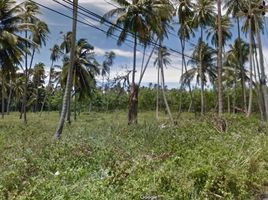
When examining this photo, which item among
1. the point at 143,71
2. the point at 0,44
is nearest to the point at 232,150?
the point at 0,44

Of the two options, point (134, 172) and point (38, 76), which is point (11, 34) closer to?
point (134, 172)

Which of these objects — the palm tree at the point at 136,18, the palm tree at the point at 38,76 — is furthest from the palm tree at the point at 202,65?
the palm tree at the point at 38,76

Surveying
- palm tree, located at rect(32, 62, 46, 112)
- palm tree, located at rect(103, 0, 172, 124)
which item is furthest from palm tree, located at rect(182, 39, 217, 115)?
palm tree, located at rect(32, 62, 46, 112)

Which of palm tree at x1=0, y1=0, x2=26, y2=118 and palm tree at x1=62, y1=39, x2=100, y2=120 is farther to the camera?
palm tree at x1=62, y1=39, x2=100, y2=120

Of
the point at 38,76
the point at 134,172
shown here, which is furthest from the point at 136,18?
the point at 38,76

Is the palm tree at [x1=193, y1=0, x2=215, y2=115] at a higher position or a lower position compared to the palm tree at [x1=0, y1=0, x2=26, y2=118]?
Answer: higher

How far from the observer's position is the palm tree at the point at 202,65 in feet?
144

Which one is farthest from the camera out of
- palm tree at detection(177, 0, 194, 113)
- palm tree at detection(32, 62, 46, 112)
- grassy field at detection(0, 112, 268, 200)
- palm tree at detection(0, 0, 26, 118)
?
palm tree at detection(32, 62, 46, 112)

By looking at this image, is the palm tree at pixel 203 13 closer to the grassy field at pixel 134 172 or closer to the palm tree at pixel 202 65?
the palm tree at pixel 202 65

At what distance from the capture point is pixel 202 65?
4494cm

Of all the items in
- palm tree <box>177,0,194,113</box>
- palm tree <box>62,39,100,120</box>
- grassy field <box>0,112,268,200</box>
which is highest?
palm tree <box>177,0,194,113</box>

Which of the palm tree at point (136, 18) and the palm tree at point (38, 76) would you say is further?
the palm tree at point (38, 76)

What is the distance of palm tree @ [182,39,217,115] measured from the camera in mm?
43781

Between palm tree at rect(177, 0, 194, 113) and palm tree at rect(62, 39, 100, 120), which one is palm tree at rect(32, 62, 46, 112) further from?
palm tree at rect(177, 0, 194, 113)
